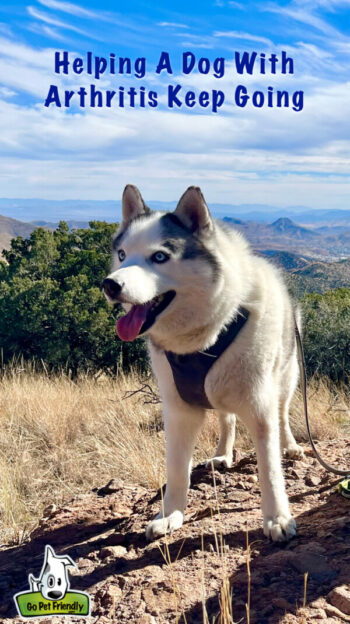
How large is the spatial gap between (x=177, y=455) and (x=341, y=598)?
1244 mm

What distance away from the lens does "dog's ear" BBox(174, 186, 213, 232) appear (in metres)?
2.97

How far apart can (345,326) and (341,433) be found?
12.5ft

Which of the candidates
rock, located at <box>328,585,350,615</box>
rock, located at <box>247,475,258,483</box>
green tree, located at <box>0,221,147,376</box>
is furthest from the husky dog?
green tree, located at <box>0,221,147,376</box>

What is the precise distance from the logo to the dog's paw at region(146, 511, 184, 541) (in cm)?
65

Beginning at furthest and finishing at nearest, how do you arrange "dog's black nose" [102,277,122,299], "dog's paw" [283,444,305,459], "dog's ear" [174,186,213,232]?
1. "dog's paw" [283,444,305,459]
2. "dog's ear" [174,186,213,232]
3. "dog's black nose" [102,277,122,299]

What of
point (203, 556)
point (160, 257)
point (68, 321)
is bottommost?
point (203, 556)

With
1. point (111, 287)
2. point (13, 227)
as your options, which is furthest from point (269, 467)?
point (13, 227)

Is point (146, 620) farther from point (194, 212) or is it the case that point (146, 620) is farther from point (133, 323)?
point (194, 212)

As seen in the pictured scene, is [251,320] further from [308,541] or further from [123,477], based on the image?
[123,477]

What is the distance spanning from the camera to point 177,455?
11.1 feet

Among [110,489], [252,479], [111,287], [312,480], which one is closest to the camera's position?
[111,287]

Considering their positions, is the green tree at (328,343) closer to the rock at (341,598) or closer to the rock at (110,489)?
the rock at (110,489)

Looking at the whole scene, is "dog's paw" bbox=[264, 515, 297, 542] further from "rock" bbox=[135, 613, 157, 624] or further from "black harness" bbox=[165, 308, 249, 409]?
"rock" bbox=[135, 613, 157, 624]

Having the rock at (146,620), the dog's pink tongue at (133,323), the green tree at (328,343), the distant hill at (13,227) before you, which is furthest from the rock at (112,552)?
→ the distant hill at (13,227)
